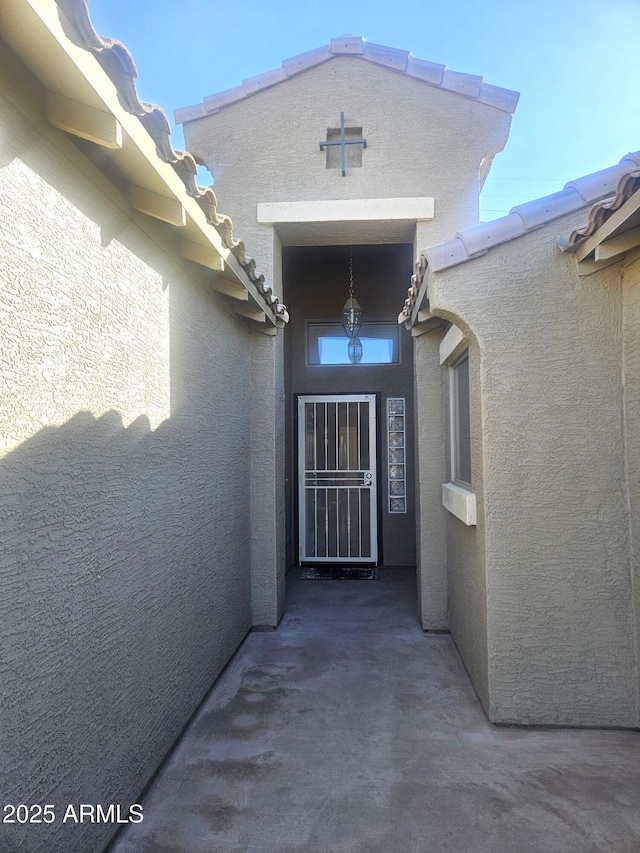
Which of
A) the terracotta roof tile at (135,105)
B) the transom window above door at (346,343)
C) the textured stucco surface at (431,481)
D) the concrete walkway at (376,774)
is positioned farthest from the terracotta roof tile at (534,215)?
the transom window above door at (346,343)

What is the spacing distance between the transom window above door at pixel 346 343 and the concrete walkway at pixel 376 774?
555 centimetres

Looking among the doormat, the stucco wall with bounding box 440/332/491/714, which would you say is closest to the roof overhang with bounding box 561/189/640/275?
the stucco wall with bounding box 440/332/491/714

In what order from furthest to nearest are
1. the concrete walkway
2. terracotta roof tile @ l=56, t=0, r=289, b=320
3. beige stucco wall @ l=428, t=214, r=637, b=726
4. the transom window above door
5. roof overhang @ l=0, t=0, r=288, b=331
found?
1. the transom window above door
2. beige stucco wall @ l=428, t=214, r=637, b=726
3. the concrete walkway
4. terracotta roof tile @ l=56, t=0, r=289, b=320
5. roof overhang @ l=0, t=0, r=288, b=331

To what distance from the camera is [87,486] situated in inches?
102

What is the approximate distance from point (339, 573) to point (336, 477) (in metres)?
1.70

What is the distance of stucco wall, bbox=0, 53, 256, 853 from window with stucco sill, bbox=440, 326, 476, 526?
2443 millimetres

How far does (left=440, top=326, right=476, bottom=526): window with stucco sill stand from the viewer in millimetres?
4777

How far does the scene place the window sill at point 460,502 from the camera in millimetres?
4539

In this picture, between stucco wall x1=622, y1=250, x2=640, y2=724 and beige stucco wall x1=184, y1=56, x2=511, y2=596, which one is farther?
beige stucco wall x1=184, y1=56, x2=511, y2=596

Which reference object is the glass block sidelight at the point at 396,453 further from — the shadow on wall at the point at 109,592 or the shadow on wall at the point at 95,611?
the shadow on wall at the point at 95,611

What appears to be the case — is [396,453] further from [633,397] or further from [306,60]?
[306,60]

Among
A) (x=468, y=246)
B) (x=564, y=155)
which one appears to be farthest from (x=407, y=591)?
(x=564, y=155)

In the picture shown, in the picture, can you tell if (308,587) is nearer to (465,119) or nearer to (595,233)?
(595,233)

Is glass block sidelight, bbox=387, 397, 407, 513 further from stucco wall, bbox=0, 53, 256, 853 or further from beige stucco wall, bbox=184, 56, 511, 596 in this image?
stucco wall, bbox=0, 53, 256, 853
